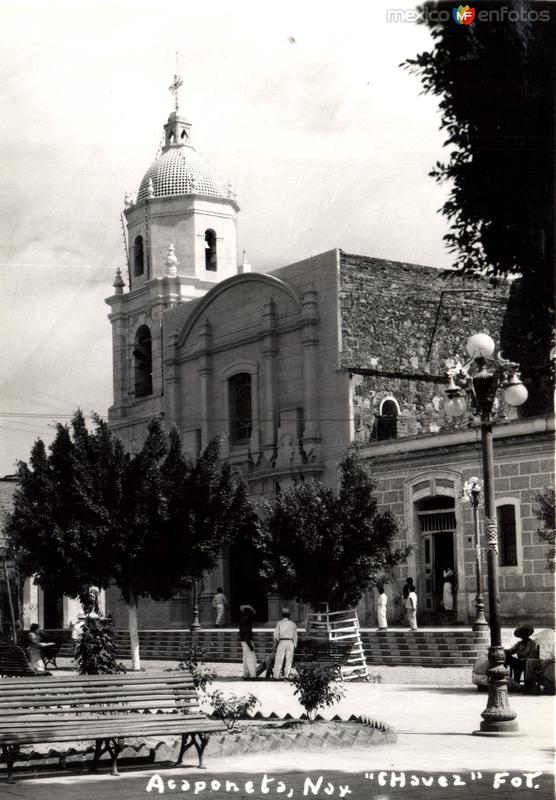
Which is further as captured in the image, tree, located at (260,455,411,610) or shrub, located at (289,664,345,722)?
tree, located at (260,455,411,610)

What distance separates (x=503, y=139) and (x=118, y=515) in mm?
18886

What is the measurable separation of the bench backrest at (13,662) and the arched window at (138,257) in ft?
87.2

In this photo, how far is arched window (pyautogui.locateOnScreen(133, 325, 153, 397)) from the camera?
43.8 m

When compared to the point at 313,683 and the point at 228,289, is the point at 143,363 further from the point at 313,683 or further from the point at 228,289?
the point at 313,683

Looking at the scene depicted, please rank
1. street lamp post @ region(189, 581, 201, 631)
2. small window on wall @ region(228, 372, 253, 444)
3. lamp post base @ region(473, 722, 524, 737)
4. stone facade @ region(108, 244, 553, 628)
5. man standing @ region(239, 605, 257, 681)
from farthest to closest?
small window on wall @ region(228, 372, 253, 444), street lamp post @ region(189, 581, 201, 631), stone facade @ region(108, 244, 553, 628), man standing @ region(239, 605, 257, 681), lamp post base @ region(473, 722, 524, 737)

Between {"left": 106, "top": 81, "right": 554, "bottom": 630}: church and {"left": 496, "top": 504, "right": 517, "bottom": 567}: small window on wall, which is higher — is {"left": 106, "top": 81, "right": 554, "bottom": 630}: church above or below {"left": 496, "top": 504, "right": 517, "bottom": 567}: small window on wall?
above

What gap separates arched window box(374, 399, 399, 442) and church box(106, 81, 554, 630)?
2.0 inches

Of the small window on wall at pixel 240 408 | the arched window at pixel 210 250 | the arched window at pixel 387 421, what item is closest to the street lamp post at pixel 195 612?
the small window on wall at pixel 240 408

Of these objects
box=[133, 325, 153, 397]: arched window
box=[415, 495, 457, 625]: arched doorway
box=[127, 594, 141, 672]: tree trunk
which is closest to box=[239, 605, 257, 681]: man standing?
box=[127, 594, 141, 672]: tree trunk

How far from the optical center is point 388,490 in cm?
3219

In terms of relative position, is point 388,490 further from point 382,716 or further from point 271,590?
point 382,716

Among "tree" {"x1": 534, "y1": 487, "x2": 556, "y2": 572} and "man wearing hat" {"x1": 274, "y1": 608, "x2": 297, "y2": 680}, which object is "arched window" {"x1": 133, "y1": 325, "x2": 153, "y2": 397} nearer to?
"tree" {"x1": 534, "y1": 487, "x2": 556, "y2": 572}

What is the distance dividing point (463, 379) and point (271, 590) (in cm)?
1187

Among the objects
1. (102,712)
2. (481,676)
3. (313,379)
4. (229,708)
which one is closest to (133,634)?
(481,676)
